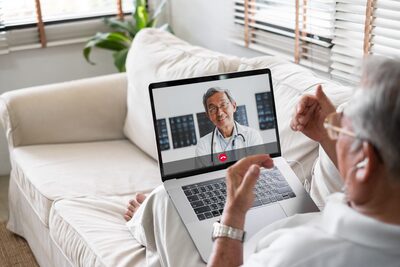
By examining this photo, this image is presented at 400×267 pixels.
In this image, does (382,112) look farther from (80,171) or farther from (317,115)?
(80,171)

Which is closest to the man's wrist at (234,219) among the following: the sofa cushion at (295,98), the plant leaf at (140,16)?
the sofa cushion at (295,98)

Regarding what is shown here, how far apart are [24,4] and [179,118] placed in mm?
1953

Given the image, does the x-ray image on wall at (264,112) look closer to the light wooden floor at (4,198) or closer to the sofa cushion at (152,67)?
the sofa cushion at (152,67)

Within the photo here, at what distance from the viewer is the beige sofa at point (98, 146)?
1799 millimetres

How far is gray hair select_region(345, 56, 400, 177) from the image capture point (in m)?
0.88

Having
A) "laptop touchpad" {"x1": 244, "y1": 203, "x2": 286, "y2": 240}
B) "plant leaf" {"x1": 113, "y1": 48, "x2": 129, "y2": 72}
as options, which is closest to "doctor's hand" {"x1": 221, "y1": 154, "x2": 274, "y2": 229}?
"laptop touchpad" {"x1": 244, "y1": 203, "x2": 286, "y2": 240}

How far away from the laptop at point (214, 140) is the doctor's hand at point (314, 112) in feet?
0.55

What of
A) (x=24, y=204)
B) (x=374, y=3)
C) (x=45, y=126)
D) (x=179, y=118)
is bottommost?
(x=24, y=204)

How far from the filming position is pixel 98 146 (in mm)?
2514

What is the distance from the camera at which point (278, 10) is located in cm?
257

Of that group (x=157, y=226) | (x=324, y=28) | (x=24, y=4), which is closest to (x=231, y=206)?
(x=157, y=226)

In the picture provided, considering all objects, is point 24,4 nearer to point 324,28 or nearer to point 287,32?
point 287,32

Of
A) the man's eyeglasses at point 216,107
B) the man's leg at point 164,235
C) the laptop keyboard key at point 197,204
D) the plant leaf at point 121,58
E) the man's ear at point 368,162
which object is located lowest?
the man's leg at point 164,235

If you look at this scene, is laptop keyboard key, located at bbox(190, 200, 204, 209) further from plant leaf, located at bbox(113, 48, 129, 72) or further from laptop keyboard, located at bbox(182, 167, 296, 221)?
plant leaf, located at bbox(113, 48, 129, 72)
